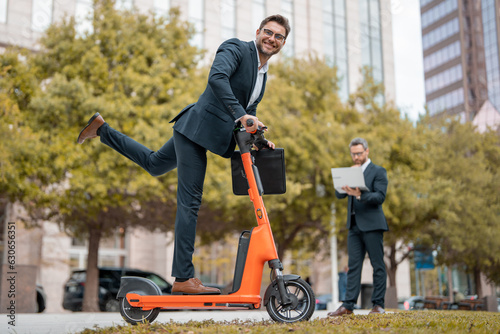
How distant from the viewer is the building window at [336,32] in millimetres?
43469

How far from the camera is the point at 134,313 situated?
410 centimetres

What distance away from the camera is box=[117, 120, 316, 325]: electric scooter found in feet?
12.4

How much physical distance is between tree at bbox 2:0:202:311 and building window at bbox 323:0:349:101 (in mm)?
28239

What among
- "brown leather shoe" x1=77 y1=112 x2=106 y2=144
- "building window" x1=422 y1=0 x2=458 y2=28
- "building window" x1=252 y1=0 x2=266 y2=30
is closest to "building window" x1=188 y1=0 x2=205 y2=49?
"building window" x1=252 y1=0 x2=266 y2=30

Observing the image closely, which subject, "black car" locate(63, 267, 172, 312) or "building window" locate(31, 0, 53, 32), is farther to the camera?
"building window" locate(31, 0, 53, 32)

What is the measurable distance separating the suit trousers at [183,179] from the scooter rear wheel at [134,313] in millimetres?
419

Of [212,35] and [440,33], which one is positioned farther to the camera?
[440,33]

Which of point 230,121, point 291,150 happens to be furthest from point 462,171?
point 230,121

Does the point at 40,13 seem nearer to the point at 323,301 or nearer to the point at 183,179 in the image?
the point at 323,301

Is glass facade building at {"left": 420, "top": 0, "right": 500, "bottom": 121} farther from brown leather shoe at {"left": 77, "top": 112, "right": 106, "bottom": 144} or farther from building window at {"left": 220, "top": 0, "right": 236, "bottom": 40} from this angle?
brown leather shoe at {"left": 77, "top": 112, "right": 106, "bottom": 144}

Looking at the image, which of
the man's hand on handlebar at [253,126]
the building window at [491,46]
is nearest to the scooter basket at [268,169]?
the man's hand on handlebar at [253,126]

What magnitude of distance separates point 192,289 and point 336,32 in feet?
142

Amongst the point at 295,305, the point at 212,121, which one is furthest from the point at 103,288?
the point at 295,305

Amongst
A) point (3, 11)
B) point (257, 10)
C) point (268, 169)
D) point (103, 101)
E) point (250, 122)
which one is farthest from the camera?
point (257, 10)
